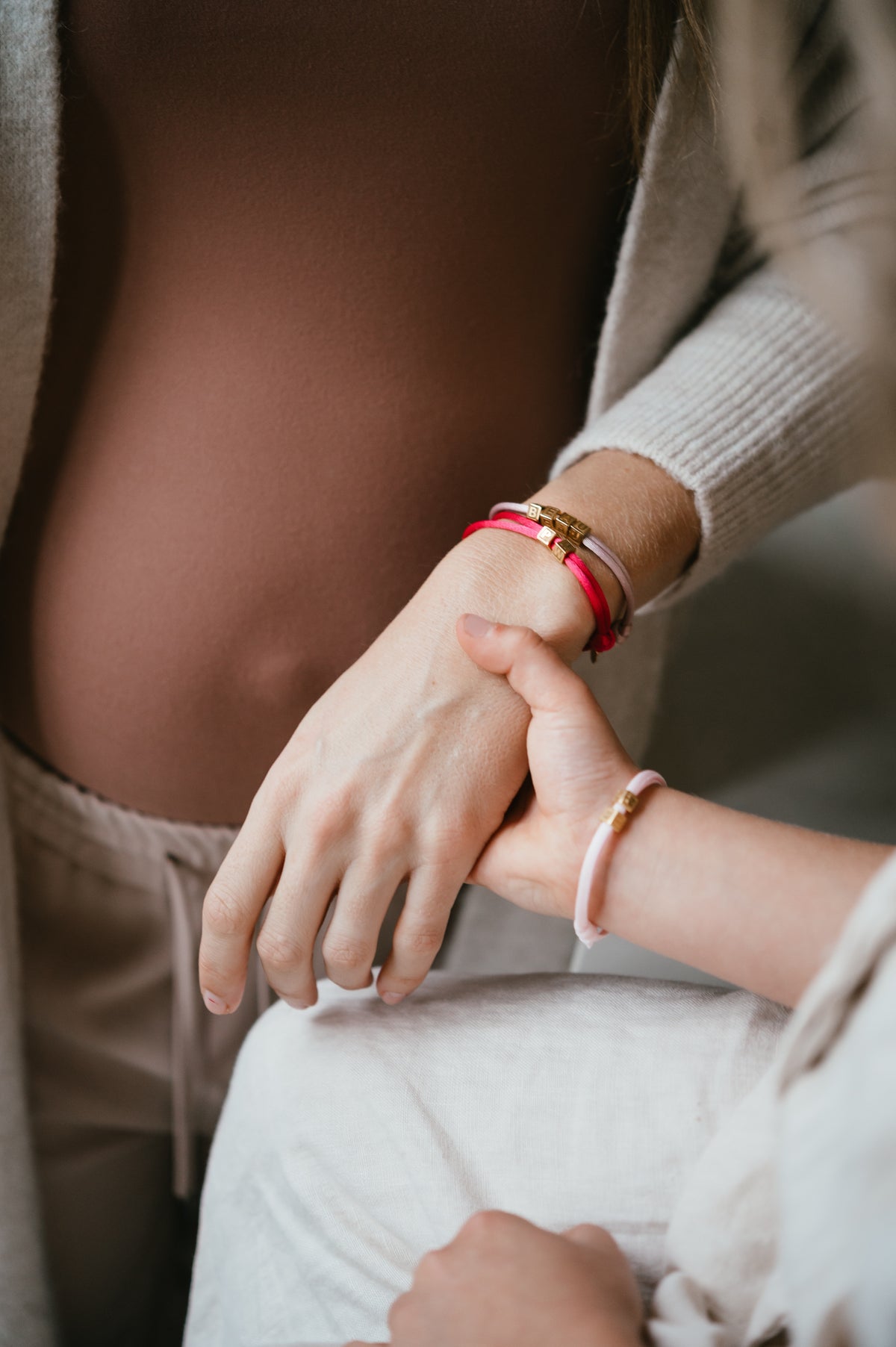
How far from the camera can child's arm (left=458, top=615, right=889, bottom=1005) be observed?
1.45 ft

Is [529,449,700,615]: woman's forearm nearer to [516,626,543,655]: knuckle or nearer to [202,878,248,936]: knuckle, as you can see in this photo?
[516,626,543,655]: knuckle

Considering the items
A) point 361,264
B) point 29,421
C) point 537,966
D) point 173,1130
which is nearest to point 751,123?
point 361,264

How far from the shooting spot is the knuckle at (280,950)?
20.6 inches

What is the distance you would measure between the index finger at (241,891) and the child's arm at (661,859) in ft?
0.42

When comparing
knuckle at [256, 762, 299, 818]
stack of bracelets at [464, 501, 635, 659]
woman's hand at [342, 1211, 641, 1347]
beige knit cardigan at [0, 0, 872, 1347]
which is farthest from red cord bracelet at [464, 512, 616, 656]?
A: woman's hand at [342, 1211, 641, 1347]

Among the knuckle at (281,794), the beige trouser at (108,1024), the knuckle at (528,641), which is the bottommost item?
the beige trouser at (108,1024)

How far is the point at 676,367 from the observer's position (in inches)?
27.0

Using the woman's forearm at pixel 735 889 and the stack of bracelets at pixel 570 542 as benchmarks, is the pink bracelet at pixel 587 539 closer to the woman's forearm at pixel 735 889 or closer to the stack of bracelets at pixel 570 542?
the stack of bracelets at pixel 570 542

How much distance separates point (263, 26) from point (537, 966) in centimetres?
88

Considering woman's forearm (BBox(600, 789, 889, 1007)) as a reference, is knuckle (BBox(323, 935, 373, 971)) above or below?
below

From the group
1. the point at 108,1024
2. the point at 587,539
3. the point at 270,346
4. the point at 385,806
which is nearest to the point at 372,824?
the point at 385,806

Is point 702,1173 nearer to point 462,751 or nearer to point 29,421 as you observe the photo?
point 462,751

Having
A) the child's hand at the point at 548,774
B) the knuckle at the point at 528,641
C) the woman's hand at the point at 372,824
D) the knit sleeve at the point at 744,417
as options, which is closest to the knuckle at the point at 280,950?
the woman's hand at the point at 372,824

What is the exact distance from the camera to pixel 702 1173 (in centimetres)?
40
